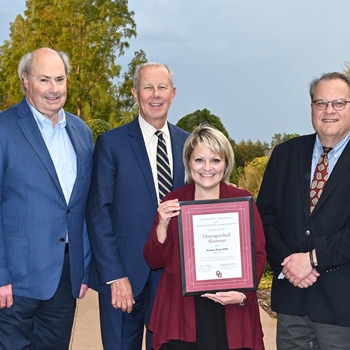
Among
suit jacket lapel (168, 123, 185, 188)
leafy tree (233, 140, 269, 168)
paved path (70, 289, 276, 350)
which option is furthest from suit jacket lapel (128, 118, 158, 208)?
leafy tree (233, 140, 269, 168)

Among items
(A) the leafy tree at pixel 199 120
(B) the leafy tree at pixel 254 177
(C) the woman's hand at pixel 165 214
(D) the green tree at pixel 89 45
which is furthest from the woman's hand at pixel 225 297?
(D) the green tree at pixel 89 45

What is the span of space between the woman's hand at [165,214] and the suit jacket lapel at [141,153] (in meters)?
0.66

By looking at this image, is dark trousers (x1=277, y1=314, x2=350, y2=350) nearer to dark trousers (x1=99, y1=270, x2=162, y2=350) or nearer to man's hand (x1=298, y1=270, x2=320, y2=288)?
man's hand (x1=298, y1=270, x2=320, y2=288)

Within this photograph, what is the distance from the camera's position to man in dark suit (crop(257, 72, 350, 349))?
419 centimetres

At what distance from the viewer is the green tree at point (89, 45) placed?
42.7 m

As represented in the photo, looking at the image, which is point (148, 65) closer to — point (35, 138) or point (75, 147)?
point (75, 147)

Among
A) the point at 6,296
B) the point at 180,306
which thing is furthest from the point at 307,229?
the point at 6,296

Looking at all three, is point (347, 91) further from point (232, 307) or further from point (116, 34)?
point (116, 34)

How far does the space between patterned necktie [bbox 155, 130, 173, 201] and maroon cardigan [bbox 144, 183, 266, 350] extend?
1.78 ft

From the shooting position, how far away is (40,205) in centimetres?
456

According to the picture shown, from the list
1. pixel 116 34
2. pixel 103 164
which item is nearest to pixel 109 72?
Result: pixel 116 34

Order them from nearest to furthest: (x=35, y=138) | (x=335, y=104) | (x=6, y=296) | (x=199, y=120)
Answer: (x=335, y=104) < (x=6, y=296) < (x=35, y=138) < (x=199, y=120)

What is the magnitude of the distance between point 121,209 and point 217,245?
1.00 meters

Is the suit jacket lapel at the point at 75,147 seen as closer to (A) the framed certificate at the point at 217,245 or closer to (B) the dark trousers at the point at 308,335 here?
(A) the framed certificate at the point at 217,245
